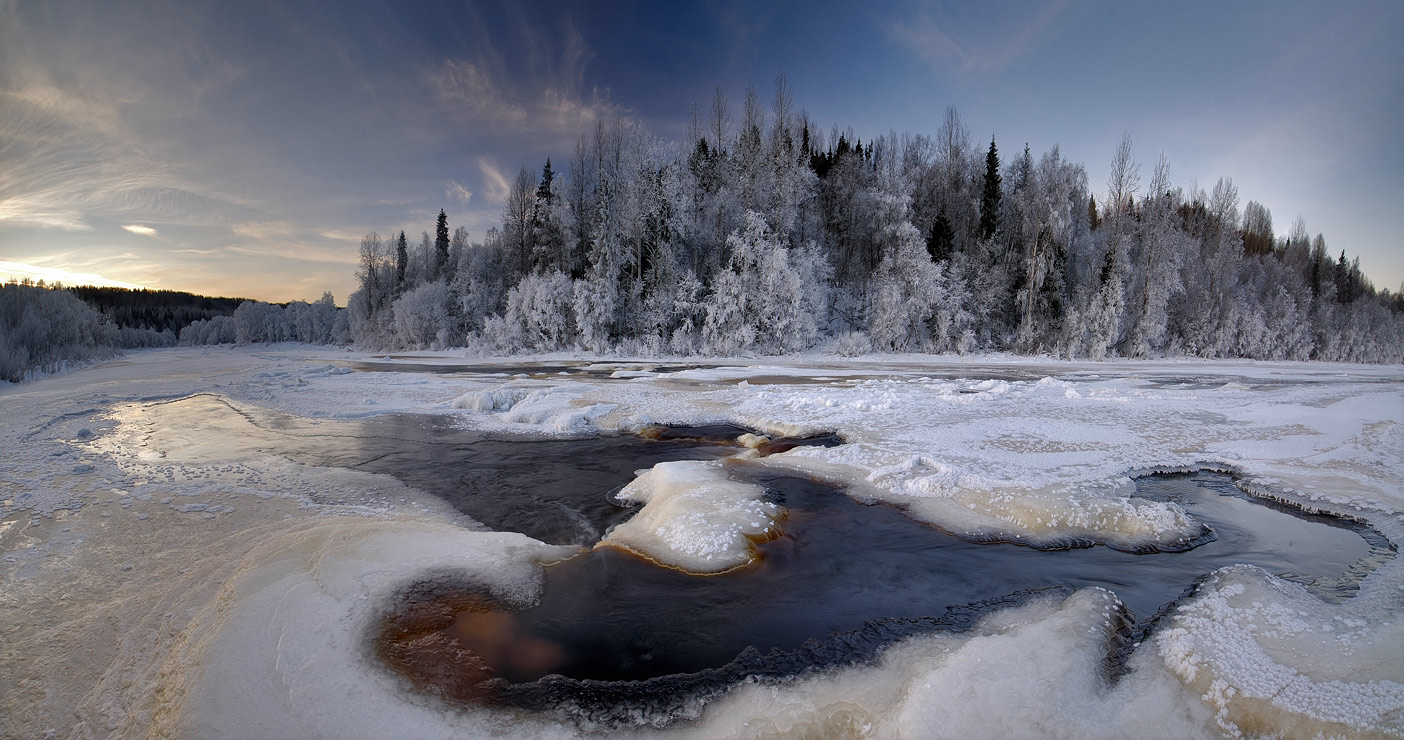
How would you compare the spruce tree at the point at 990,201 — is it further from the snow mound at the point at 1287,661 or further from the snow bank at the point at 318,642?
the snow bank at the point at 318,642

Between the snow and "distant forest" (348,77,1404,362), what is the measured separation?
22.7 m

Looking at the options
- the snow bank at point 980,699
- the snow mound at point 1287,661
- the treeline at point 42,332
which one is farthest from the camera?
the treeline at point 42,332

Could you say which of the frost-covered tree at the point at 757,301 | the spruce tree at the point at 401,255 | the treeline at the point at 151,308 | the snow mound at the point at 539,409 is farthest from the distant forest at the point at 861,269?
the treeline at the point at 151,308

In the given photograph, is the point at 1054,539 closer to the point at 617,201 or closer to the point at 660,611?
the point at 660,611

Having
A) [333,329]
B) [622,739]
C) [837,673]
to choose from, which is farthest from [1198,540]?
[333,329]

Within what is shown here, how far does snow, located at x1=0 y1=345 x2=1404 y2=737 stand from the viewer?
3.48m

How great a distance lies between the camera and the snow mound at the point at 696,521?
6.19m

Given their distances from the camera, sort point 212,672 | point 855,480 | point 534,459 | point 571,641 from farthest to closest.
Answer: point 534,459, point 855,480, point 571,641, point 212,672

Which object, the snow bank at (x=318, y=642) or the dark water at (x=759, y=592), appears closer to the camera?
the snow bank at (x=318, y=642)

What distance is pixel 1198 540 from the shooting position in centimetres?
648

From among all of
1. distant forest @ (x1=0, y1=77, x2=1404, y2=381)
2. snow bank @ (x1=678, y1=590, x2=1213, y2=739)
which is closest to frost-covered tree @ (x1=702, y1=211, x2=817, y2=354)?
distant forest @ (x1=0, y1=77, x2=1404, y2=381)

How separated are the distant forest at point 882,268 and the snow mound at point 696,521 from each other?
1049 inches

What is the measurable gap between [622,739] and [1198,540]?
706cm

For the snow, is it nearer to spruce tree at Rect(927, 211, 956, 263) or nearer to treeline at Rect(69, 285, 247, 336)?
spruce tree at Rect(927, 211, 956, 263)
